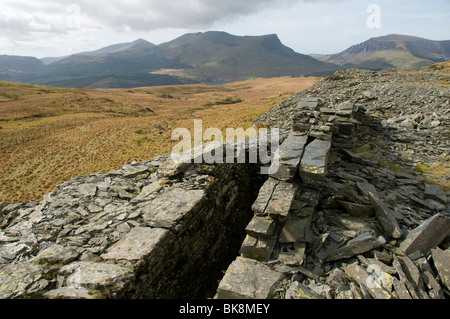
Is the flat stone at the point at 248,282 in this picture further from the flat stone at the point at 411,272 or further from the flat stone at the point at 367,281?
the flat stone at the point at 411,272

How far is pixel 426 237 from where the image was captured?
6.16 meters

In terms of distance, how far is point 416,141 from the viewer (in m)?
14.4

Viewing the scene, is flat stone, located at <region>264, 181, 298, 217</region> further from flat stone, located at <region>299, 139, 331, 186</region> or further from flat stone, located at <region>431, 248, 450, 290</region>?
flat stone, located at <region>431, 248, 450, 290</region>

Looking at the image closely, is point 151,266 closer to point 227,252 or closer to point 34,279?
point 34,279

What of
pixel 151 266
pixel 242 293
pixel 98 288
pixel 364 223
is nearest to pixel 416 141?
pixel 364 223

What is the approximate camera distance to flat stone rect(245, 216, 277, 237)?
21.0 ft

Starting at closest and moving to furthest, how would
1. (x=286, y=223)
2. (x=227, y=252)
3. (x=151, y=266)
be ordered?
(x=151, y=266) < (x=286, y=223) < (x=227, y=252)

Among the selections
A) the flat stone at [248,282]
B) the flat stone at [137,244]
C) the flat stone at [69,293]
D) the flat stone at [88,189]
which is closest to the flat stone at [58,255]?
the flat stone at [137,244]

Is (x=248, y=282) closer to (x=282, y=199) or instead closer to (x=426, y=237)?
(x=282, y=199)

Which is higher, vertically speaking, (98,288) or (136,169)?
(136,169)

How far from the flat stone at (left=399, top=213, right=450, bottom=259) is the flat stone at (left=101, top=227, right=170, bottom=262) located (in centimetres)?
664

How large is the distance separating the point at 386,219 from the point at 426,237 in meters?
0.99

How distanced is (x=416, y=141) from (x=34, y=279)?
19414 millimetres
